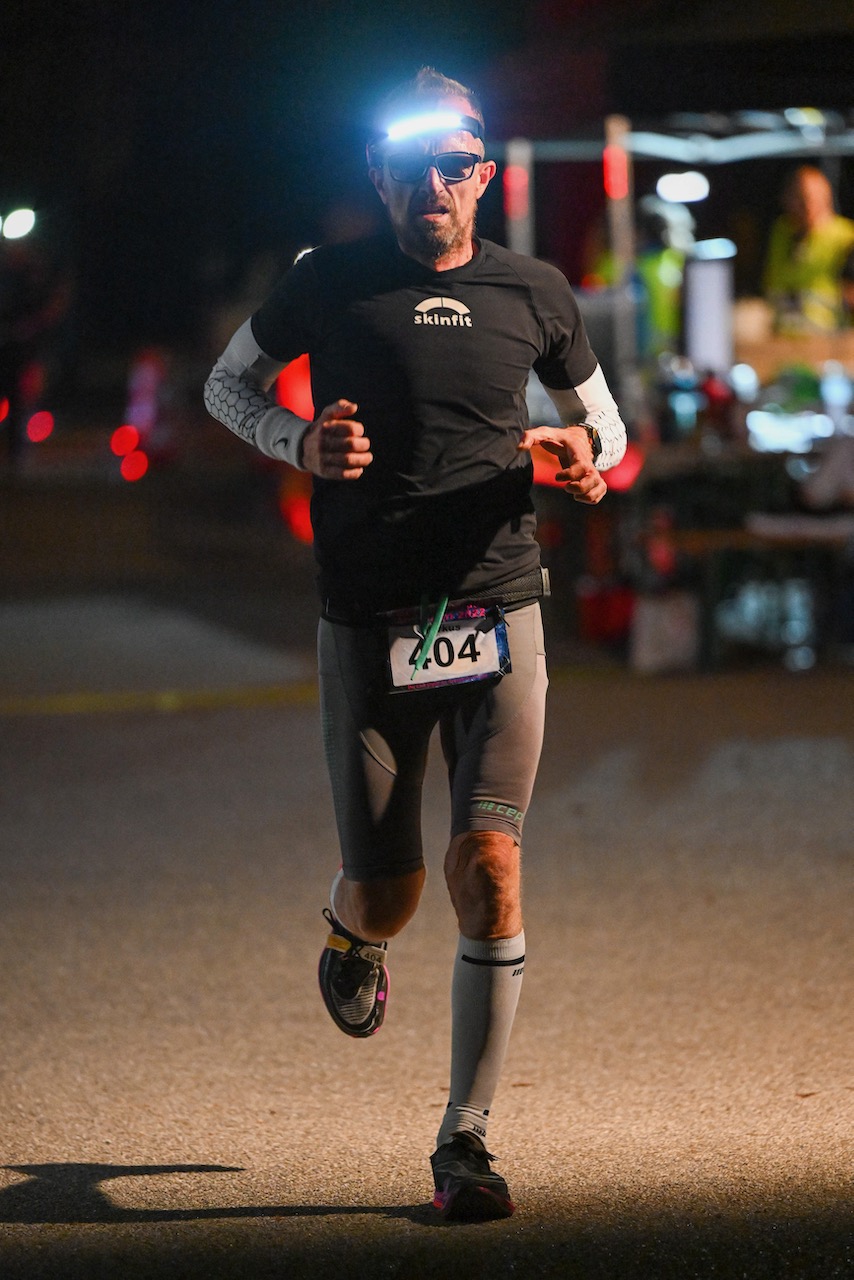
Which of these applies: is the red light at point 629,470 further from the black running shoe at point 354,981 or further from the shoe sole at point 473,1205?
the shoe sole at point 473,1205

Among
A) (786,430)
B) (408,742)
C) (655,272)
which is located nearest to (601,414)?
(408,742)

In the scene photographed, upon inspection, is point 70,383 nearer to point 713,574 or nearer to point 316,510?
point 713,574

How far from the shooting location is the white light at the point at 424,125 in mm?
3910

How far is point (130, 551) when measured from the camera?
62.2 feet

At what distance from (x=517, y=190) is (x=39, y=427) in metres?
17.7

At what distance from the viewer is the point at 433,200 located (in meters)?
3.87

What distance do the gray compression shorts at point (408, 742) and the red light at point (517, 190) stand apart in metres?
10.9

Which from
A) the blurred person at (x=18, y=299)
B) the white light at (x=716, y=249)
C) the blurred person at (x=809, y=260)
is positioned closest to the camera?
the blurred person at (x=18, y=299)

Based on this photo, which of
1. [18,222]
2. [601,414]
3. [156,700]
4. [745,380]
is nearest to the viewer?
[601,414]

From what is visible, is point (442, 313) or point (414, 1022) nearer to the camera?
point (442, 313)

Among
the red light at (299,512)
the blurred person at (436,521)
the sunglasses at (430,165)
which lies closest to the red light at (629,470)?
the red light at (299,512)

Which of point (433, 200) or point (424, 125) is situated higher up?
point (424, 125)

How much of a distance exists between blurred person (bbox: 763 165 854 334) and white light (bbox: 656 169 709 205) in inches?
189

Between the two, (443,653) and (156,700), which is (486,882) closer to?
(443,653)
